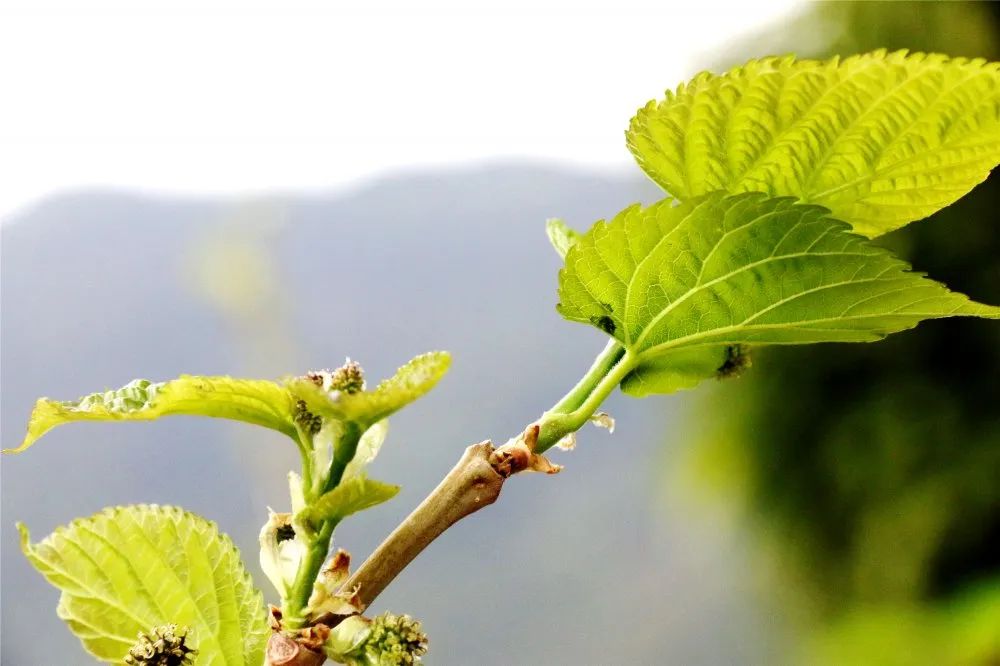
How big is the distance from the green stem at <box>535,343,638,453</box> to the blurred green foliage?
1049 mm

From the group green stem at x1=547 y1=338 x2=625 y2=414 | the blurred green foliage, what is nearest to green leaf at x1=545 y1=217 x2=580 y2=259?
green stem at x1=547 y1=338 x2=625 y2=414

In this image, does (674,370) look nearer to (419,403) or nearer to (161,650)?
(161,650)

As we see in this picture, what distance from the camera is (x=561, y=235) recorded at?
17 cm

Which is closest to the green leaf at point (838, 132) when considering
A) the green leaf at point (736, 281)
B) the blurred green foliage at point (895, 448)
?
the green leaf at point (736, 281)

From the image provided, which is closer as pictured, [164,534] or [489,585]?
[164,534]

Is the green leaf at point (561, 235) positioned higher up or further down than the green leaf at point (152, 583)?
higher up

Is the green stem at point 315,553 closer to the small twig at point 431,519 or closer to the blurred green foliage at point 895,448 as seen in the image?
the small twig at point 431,519

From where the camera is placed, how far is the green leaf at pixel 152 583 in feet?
0.44

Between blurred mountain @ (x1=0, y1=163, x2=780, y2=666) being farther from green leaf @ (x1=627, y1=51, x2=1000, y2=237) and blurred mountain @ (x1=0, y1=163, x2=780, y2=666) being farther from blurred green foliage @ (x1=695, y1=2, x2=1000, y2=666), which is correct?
green leaf @ (x1=627, y1=51, x2=1000, y2=237)

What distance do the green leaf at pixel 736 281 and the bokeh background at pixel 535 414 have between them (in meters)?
0.50

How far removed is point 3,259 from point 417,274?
94 cm

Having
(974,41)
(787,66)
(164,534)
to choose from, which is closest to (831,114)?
(787,66)

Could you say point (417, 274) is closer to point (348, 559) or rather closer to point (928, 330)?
point (928, 330)

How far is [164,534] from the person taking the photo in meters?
0.14
